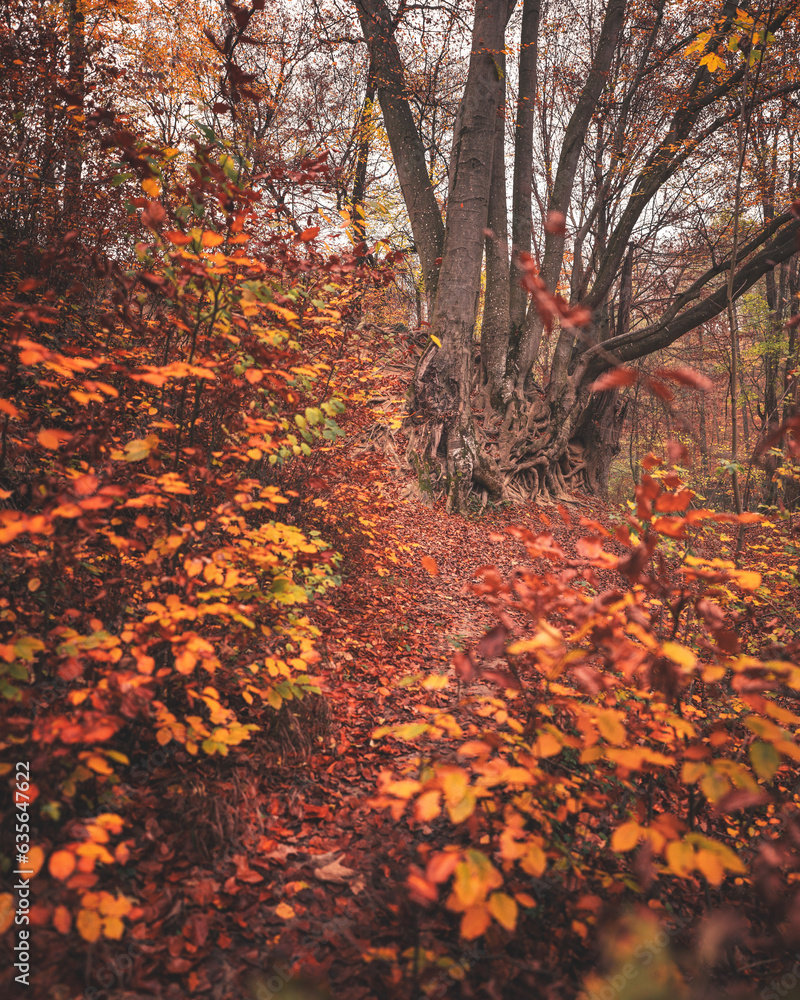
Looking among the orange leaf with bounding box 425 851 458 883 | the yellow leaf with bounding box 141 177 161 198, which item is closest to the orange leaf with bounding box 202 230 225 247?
the yellow leaf with bounding box 141 177 161 198

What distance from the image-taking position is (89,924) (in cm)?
117

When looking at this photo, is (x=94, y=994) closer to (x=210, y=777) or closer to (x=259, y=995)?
(x=259, y=995)

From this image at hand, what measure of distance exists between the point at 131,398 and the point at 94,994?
292 centimetres

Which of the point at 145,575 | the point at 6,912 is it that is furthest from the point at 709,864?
the point at 145,575

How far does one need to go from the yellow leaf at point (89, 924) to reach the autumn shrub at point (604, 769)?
751 mm

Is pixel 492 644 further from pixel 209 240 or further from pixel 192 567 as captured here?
pixel 209 240

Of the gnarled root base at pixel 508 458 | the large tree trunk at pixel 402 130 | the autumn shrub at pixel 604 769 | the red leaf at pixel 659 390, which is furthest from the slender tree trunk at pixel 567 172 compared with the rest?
the red leaf at pixel 659 390

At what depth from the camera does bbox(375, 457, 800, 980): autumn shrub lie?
1093mm

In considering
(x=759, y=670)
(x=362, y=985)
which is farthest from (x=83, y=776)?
(x=759, y=670)

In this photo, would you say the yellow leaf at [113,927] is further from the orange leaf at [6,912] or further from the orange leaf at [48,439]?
the orange leaf at [48,439]

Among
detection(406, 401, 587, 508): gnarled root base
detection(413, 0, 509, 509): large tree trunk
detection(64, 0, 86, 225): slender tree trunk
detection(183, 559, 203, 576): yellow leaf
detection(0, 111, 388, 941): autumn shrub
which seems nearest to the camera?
detection(0, 111, 388, 941): autumn shrub

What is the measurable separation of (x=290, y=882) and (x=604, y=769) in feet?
4.49

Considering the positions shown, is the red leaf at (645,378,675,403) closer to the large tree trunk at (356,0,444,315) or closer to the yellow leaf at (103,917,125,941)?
the yellow leaf at (103,917,125,941)

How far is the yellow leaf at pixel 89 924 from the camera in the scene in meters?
1.16
